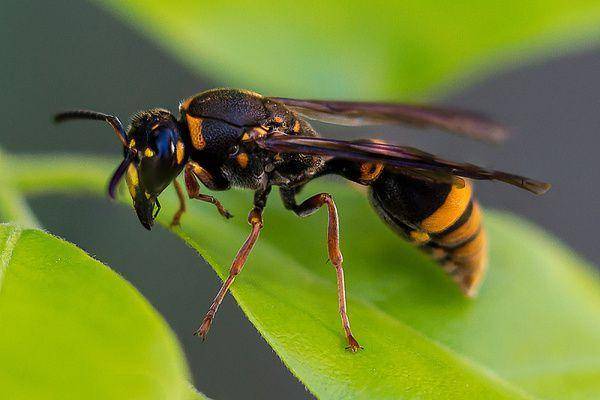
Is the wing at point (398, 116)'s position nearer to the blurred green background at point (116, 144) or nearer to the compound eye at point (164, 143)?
the compound eye at point (164, 143)

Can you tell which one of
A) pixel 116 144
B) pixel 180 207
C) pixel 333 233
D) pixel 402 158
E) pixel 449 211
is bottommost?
pixel 116 144

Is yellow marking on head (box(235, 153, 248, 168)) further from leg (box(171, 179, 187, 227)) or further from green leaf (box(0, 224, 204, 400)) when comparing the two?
green leaf (box(0, 224, 204, 400))

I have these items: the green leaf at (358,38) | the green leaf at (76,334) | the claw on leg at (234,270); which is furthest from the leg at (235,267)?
the green leaf at (358,38)

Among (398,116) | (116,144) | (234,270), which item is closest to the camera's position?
Result: (234,270)

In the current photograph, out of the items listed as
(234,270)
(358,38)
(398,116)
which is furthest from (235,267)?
(358,38)

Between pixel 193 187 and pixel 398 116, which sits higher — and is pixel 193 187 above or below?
below

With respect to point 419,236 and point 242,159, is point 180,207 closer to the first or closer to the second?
point 242,159

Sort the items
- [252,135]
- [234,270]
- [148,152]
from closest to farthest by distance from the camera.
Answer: [234,270]
[148,152]
[252,135]

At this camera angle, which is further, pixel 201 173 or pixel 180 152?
pixel 201 173
